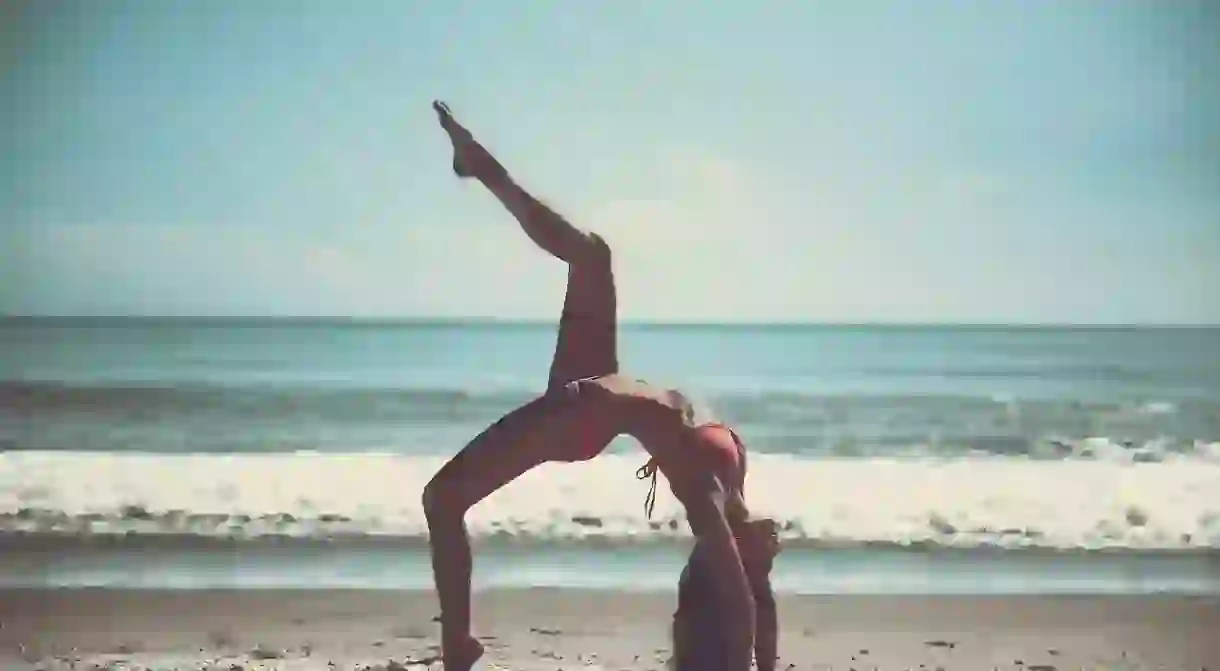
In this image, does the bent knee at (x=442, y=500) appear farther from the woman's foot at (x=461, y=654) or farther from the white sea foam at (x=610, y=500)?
the white sea foam at (x=610, y=500)

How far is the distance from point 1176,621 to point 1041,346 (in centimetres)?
208

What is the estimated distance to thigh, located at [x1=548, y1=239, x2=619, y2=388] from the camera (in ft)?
4.13

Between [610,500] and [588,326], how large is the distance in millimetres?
1779

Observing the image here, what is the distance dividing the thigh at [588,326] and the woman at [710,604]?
0.29m

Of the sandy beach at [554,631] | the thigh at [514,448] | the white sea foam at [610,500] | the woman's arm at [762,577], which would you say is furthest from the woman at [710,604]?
the white sea foam at [610,500]

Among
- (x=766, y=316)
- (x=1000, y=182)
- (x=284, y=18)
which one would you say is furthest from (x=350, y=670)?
(x=1000, y=182)

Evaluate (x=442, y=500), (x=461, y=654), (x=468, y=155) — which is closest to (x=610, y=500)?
(x=461, y=654)

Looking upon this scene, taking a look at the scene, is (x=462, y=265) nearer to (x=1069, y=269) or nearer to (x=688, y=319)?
(x=688, y=319)

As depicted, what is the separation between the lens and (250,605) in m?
2.22

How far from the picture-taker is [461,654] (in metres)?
1.34

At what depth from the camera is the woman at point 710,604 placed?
125cm

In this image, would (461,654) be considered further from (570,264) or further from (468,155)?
(468,155)

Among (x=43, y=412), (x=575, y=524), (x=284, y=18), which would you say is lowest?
(x=575, y=524)

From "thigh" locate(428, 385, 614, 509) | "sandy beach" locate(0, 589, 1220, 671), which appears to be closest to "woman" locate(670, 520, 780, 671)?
"thigh" locate(428, 385, 614, 509)
